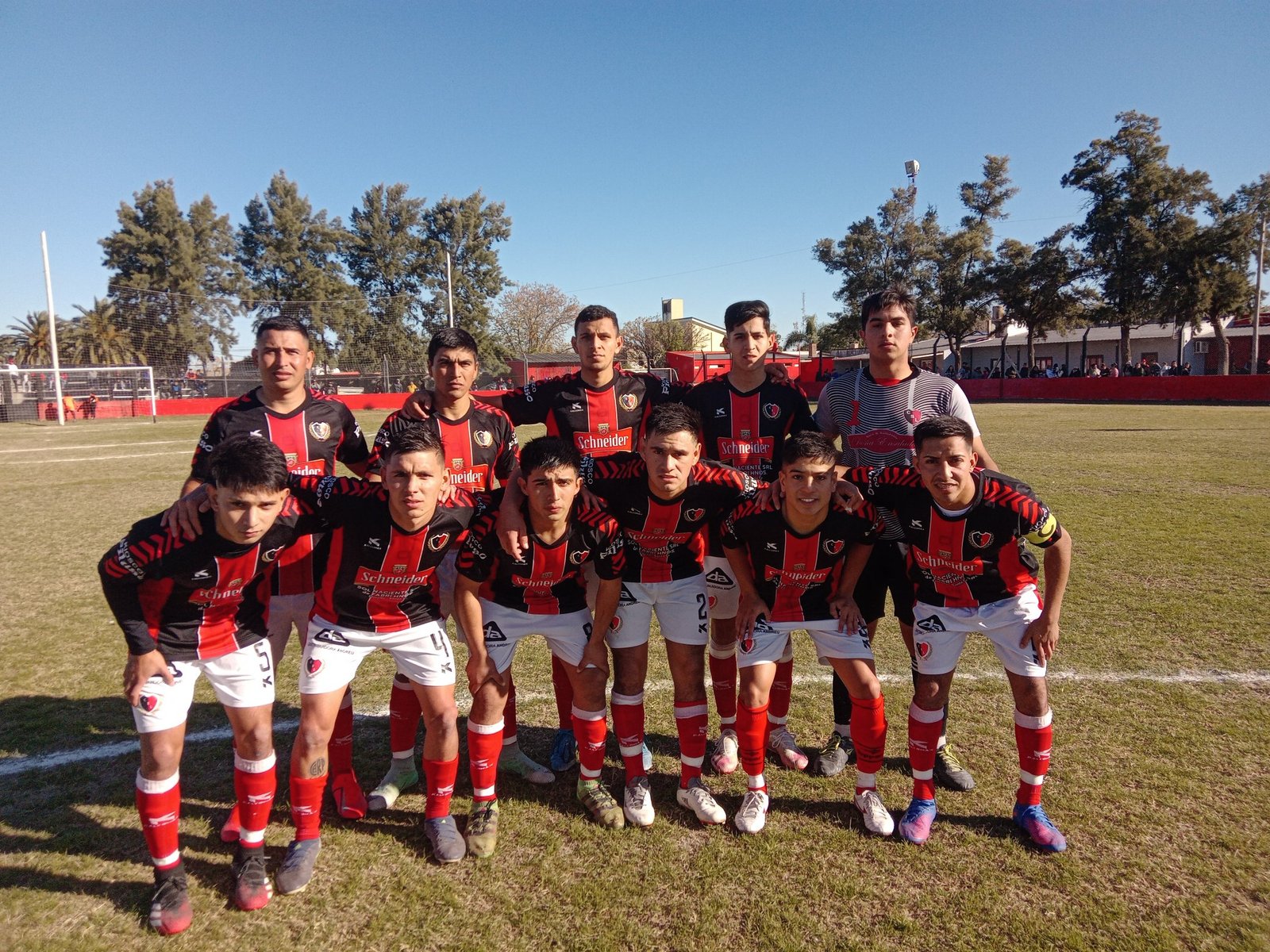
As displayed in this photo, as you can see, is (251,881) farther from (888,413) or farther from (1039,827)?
(888,413)

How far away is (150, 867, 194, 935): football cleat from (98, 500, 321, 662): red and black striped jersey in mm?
823

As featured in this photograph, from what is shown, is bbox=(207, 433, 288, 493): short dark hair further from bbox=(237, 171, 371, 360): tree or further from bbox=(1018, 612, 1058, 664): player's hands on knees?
bbox=(237, 171, 371, 360): tree

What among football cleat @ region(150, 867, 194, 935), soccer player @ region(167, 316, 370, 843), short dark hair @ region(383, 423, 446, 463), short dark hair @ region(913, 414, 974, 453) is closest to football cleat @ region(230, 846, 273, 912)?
football cleat @ region(150, 867, 194, 935)

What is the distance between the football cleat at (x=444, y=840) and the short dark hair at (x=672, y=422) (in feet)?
6.37

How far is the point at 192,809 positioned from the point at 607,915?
210cm

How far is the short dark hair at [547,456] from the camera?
3279 mm

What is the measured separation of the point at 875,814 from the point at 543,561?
1850 mm

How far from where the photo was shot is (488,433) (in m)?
3.98

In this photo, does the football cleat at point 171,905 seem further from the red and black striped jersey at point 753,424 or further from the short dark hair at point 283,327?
the red and black striped jersey at point 753,424

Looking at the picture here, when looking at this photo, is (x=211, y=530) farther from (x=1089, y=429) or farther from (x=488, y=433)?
(x=1089, y=429)

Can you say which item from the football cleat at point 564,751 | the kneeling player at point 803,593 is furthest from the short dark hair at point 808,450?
the football cleat at point 564,751

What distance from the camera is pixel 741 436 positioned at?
4.10m

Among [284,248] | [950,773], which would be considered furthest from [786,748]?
[284,248]

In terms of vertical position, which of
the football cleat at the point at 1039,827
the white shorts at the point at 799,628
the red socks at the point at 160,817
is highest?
the white shorts at the point at 799,628
